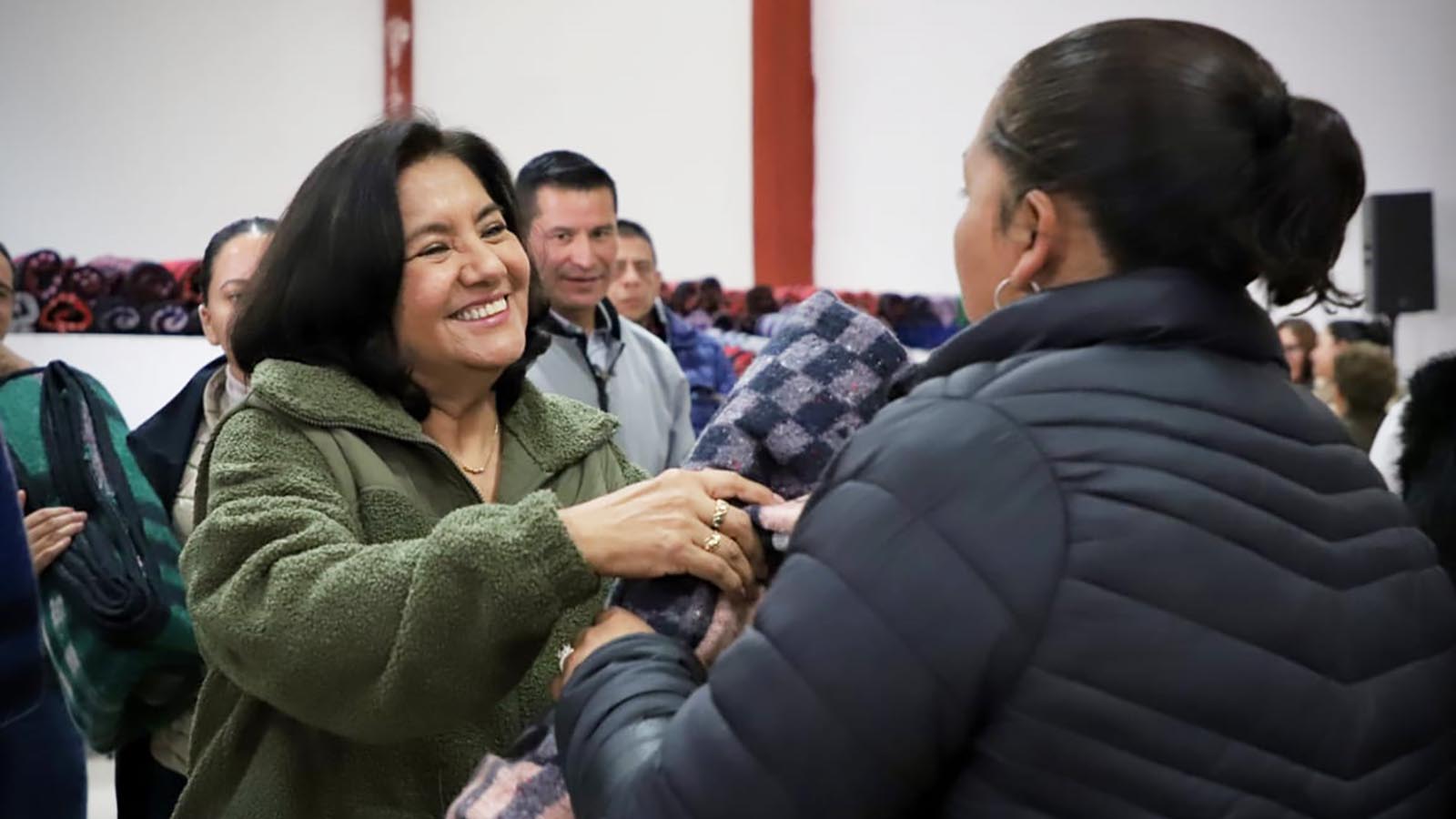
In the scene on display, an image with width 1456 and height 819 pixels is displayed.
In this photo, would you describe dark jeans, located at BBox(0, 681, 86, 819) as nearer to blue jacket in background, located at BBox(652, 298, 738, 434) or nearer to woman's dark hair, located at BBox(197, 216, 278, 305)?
woman's dark hair, located at BBox(197, 216, 278, 305)

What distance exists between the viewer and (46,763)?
2.40 metres

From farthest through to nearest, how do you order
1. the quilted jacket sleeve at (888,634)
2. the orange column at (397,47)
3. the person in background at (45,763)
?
the orange column at (397,47), the person in background at (45,763), the quilted jacket sleeve at (888,634)

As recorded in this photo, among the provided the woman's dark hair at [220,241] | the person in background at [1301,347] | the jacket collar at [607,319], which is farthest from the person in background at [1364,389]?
the woman's dark hair at [220,241]

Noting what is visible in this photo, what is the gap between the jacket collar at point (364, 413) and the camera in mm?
1768

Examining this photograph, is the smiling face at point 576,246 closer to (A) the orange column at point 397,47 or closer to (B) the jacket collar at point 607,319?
(B) the jacket collar at point 607,319

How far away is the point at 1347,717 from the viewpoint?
44.2 inches

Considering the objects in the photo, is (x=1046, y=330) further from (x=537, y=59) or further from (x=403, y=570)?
(x=537, y=59)

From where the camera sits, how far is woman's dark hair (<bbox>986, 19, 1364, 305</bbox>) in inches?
45.6

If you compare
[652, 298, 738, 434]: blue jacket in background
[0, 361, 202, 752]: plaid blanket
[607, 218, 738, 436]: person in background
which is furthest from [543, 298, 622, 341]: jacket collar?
[0, 361, 202, 752]: plaid blanket

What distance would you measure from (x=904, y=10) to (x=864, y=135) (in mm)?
705

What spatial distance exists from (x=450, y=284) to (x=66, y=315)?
11.3 ft

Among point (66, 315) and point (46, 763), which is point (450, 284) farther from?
point (66, 315)

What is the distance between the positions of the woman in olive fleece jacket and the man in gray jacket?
64.5 inches

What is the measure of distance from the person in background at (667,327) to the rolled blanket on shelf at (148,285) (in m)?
1.28
